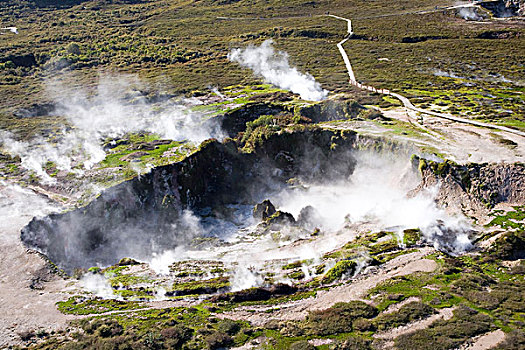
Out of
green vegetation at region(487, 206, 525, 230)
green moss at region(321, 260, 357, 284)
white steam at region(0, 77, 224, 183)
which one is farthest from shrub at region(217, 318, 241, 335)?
white steam at region(0, 77, 224, 183)

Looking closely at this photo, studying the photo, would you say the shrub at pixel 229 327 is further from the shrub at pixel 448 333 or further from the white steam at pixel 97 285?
the shrub at pixel 448 333

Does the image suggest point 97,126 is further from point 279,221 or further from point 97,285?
point 97,285

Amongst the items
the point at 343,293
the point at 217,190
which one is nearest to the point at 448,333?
the point at 343,293

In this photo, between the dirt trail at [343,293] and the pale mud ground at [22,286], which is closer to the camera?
the pale mud ground at [22,286]

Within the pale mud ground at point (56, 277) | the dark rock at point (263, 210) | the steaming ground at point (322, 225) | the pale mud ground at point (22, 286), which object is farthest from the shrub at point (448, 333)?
the dark rock at point (263, 210)

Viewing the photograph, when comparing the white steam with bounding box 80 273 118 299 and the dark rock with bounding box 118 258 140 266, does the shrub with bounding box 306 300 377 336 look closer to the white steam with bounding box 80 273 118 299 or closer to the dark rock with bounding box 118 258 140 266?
the white steam with bounding box 80 273 118 299

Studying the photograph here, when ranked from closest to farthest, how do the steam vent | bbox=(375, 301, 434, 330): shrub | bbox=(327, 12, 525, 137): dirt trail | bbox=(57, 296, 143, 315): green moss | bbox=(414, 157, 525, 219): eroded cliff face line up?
1. bbox=(375, 301, 434, 330): shrub
2. the steam vent
3. bbox=(57, 296, 143, 315): green moss
4. bbox=(414, 157, 525, 219): eroded cliff face
5. bbox=(327, 12, 525, 137): dirt trail
